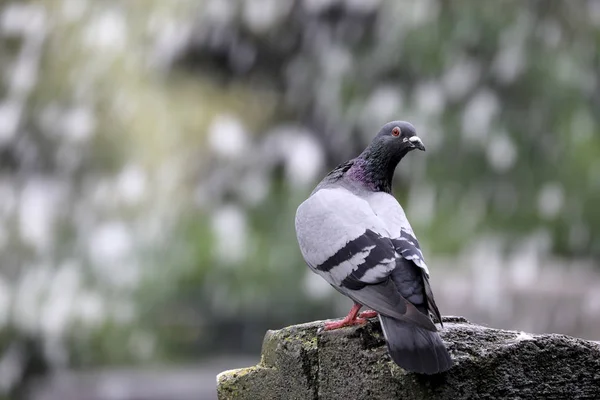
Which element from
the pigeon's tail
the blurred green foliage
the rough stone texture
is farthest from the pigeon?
the blurred green foliage

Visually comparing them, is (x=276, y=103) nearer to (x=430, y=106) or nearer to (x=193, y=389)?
(x=430, y=106)

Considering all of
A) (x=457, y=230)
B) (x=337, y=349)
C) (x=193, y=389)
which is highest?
(x=457, y=230)

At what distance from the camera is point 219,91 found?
15.2m

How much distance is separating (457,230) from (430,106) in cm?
211

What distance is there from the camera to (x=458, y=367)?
9.68 feet

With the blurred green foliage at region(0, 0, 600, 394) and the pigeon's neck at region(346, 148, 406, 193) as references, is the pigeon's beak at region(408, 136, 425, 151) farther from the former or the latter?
the blurred green foliage at region(0, 0, 600, 394)

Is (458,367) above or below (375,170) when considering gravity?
below

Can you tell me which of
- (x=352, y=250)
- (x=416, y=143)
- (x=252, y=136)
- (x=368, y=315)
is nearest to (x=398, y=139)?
(x=416, y=143)

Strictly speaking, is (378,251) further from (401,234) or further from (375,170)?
(375,170)

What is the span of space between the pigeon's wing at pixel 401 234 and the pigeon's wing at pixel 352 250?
0.03 meters

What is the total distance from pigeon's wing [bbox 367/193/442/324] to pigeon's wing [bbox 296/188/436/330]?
29 millimetres

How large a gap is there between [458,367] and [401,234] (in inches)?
20.4

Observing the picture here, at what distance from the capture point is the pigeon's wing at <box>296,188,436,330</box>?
2.98m

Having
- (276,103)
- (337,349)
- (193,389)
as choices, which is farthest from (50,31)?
(337,349)
